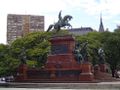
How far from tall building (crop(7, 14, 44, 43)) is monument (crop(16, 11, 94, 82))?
112 meters

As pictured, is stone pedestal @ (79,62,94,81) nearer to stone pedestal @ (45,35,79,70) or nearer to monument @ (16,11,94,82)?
monument @ (16,11,94,82)

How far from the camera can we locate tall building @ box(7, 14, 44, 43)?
161962 millimetres

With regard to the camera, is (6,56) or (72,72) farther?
(6,56)

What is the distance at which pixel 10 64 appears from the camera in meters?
49.7

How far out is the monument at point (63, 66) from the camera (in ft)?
150

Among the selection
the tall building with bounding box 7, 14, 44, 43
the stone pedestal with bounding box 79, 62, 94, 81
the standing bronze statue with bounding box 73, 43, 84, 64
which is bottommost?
the stone pedestal with bounding box 79, 62, 94, 81

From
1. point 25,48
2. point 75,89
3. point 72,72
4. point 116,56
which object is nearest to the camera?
point 75,89

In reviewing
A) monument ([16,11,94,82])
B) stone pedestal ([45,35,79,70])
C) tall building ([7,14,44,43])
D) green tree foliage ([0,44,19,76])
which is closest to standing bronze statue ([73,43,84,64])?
monument ([16,11,94,82])

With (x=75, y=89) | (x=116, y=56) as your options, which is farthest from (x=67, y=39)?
(x=116, y=56)

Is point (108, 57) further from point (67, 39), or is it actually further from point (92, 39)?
point (67, 39)

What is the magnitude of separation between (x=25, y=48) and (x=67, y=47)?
8.92 meters

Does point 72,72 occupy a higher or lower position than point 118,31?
lower

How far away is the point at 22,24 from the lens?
16738 cm

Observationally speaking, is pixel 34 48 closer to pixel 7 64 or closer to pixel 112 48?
pixel 7 64
